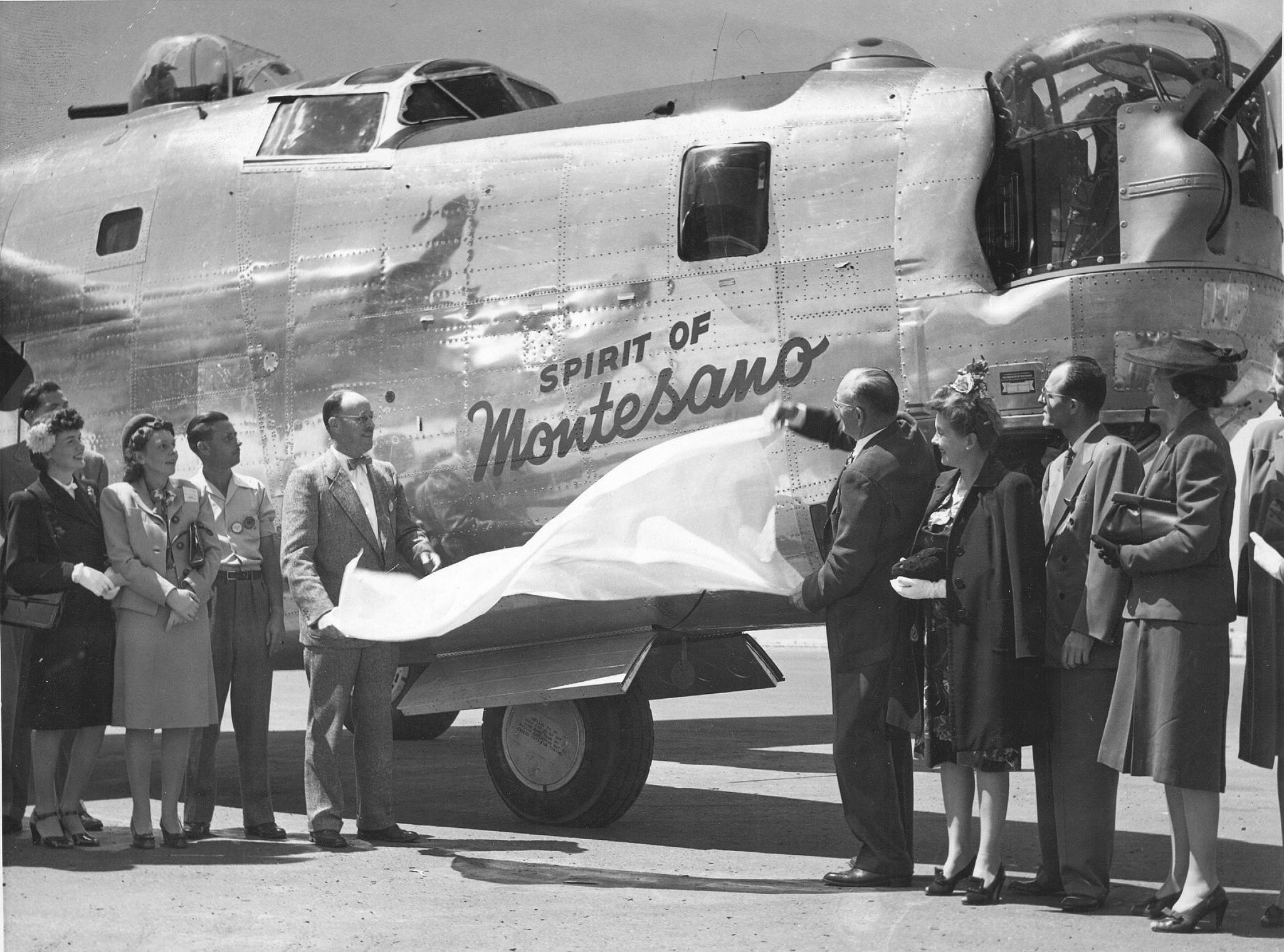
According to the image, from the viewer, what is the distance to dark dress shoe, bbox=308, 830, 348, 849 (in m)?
6.45

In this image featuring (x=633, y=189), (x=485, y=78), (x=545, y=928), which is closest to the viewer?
(x=545, y=928)

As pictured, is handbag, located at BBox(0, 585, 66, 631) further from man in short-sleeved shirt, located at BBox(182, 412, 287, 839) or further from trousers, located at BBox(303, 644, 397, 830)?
trousers, located at BBox(303, 644, 397, 830)

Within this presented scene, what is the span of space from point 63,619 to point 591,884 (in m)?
2.69

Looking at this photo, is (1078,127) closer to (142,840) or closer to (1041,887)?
(1041,887)

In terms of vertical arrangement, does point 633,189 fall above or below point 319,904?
above

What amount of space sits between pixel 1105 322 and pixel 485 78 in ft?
12.8

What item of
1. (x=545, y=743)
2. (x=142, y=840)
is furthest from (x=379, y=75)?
(x=142, y=840)

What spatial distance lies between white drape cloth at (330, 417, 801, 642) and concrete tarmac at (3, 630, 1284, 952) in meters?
1.15

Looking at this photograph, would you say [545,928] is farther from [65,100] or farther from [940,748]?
[65,100]

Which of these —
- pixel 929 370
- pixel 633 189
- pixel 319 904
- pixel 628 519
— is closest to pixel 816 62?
pixel 633 189

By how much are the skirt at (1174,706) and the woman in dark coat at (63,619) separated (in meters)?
4.33

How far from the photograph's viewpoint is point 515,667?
23.1 ft

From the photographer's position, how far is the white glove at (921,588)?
5.50 m

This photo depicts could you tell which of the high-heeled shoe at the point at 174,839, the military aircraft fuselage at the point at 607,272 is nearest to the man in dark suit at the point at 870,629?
the military aircraft fuselage at the point at 607,272
